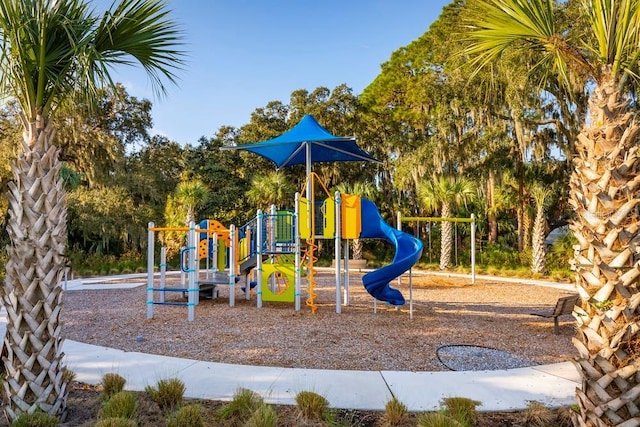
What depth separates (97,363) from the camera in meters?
4.95

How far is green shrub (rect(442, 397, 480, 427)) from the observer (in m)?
3.26

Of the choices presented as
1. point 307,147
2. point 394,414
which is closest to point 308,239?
point 307,147

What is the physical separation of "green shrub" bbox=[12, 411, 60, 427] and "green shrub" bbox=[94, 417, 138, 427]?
343 mm

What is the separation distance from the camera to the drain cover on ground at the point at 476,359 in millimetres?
5008

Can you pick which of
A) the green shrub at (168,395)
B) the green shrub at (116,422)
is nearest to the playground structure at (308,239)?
the green shrub at (168,395)

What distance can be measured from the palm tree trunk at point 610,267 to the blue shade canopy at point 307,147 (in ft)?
20.5

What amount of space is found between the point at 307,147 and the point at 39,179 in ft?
21.8

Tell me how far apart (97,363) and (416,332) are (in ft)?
14.9

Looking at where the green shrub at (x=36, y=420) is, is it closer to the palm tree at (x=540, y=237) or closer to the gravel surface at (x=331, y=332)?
the gravel surface at (x=331, y=332)

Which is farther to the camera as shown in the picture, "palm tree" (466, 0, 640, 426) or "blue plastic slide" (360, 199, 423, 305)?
"blue plastic slide" (360, 199, 423, 305)

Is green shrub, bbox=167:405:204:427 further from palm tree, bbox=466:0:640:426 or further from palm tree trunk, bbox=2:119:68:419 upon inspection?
palm tree, bbox=466:0:640:426

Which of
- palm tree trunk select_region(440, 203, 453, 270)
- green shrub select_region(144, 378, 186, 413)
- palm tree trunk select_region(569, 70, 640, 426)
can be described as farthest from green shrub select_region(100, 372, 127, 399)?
palm tree trunk select_region(440, 203, 453, 270)

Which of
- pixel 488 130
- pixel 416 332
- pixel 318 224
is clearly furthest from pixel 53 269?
pixel 488 130

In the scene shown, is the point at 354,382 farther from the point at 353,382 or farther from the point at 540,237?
the point at 540,237
